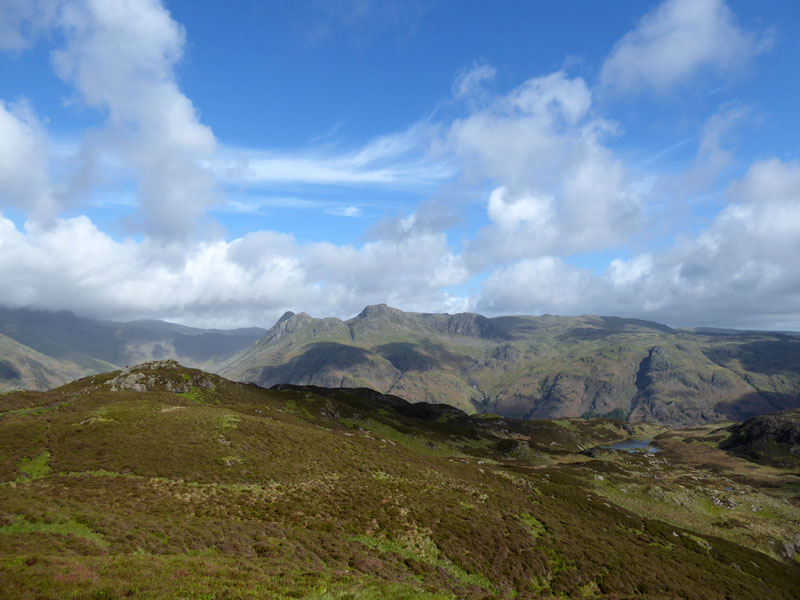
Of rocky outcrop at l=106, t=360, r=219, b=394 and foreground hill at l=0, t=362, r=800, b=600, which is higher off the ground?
rocky outcrop at l=106, t=360, r=219, b=394

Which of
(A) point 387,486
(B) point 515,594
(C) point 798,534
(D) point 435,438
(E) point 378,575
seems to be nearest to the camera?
(E) point 378,575

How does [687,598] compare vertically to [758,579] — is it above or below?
above

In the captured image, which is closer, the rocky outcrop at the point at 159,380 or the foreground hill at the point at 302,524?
the foreground hill at the point at 302,524

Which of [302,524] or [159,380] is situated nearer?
[302,524]

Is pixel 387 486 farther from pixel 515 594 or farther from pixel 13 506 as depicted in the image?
pixel 13 506

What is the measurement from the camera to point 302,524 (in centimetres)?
3578

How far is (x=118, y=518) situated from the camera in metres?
29.7

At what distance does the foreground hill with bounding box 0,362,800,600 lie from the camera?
22781 mm

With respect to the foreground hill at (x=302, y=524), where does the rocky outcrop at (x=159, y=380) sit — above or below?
above

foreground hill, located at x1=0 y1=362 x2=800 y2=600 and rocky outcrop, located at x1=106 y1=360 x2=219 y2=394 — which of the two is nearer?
foreground hill, located at x1=0 y1=362 x2=800 y2=600

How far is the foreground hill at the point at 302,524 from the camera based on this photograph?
22.8m

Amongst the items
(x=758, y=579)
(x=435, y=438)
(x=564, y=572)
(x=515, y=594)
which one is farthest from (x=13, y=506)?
(x=435, y=438)

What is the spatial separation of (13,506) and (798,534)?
121 meters

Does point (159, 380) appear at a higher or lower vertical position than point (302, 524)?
higher
